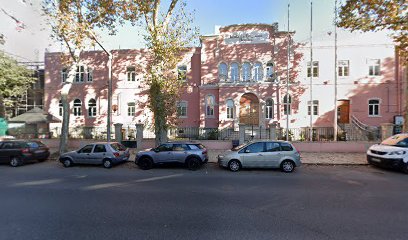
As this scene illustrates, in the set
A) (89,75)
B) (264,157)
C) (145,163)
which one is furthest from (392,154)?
(89,75)

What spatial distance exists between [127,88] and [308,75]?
63.3ft

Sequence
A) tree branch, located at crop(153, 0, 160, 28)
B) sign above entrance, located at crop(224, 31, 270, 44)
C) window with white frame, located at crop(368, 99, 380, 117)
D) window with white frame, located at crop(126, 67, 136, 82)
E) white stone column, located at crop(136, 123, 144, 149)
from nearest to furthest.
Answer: tree branch, located at crop(153, 0, 160, 28) → white stone column, located at crop(136, 123, 144, 149) → window with white frame, located at crop(368, 99, 380, 117) → sign above entrance, located at crop(224, 31, 270, 44) → window with white frame, located at crop(126, 67, 136, 82)

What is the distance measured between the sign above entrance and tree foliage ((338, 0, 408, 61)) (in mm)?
9909

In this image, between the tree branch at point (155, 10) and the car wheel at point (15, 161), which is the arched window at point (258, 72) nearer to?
the tree branch at point (155, 10)

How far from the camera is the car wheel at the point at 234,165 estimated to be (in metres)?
9.41

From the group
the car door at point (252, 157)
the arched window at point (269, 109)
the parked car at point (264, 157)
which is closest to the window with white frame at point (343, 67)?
the arched window at point (269, 109)

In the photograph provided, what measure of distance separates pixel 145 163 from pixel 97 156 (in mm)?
2559

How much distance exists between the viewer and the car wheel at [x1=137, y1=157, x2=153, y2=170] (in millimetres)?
10133

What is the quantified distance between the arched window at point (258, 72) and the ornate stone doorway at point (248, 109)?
1840 mm

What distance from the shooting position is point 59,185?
7.17 meters

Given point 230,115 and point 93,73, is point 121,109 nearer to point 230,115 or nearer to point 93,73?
point 93,73

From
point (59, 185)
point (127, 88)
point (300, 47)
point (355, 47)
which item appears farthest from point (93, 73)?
point (355, 47)

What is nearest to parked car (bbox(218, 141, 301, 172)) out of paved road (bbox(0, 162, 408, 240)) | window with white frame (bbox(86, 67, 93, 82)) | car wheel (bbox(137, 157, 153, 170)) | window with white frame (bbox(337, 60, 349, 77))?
paved road (bbox(0, 162, 408, 240))

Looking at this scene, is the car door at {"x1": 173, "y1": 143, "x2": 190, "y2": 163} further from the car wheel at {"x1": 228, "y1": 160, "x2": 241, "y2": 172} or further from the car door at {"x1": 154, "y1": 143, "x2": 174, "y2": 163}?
the car wheel at {"x1": 228, "y1": 160, "x2": 241, "y2": 172}
